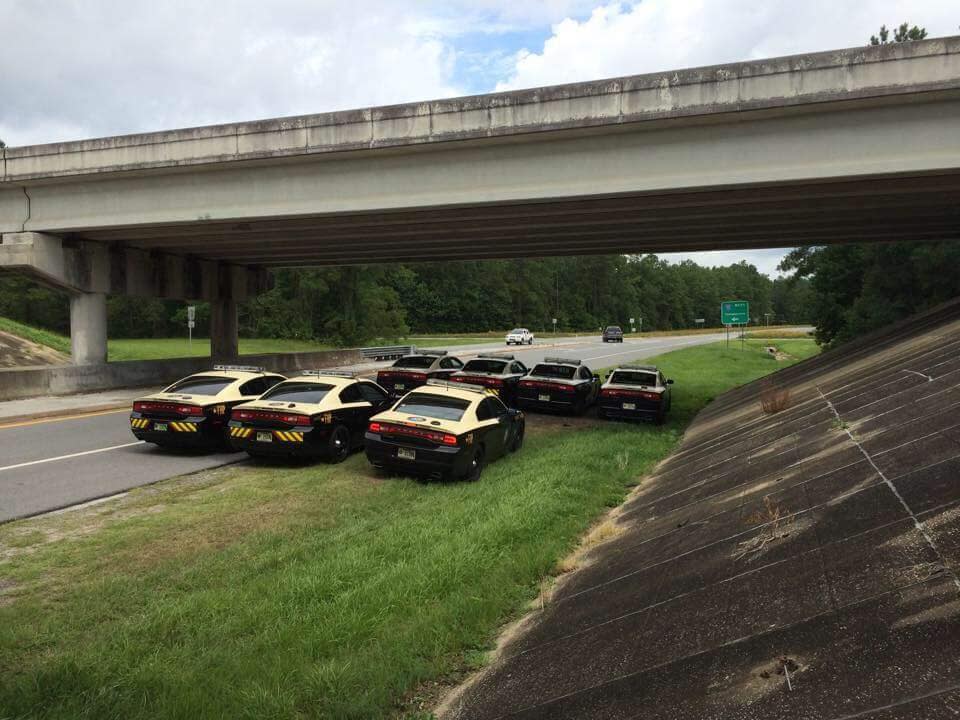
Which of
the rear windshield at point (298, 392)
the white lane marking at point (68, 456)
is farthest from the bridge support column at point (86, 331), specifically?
the rear windshield at point (298, 392)

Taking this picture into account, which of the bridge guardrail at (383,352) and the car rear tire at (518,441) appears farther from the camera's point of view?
the bridge guardrail at (383,352)

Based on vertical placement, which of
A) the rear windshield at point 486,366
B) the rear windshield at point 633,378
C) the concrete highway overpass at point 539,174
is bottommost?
the rear windshield at point 633,378

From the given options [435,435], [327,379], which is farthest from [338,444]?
[435,435]

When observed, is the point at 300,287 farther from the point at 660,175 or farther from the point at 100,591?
the point at 100,591

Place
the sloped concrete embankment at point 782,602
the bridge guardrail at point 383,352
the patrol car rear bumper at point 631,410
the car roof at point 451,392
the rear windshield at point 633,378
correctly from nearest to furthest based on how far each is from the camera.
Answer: the sloped concrete embankment at point 782,602 < the car roof at point 451,392 < the patrol car rear bumper at point 631,410 < the rear windshield at point 633,378 < the bridge guardrail at point 383,352

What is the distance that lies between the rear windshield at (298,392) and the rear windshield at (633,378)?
8.71m

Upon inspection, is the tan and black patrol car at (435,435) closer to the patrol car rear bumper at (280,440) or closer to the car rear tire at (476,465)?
the car rear tire at (476,465)

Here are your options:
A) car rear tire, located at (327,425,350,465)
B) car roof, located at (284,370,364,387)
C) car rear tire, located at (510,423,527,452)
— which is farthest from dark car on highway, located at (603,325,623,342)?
car rear tire, located at (327,425,350,465)

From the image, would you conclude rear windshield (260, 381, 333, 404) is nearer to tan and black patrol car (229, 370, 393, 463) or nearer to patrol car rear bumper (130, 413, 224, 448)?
tan and black patrol car (229, 370, 393, 463)

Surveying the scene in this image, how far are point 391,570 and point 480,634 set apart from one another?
129 centimetres

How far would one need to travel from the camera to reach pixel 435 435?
9906 millimetres

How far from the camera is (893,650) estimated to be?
2.98m

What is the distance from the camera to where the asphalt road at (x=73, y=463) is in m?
8.90

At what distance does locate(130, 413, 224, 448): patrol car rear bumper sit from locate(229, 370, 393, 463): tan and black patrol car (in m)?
0.86
